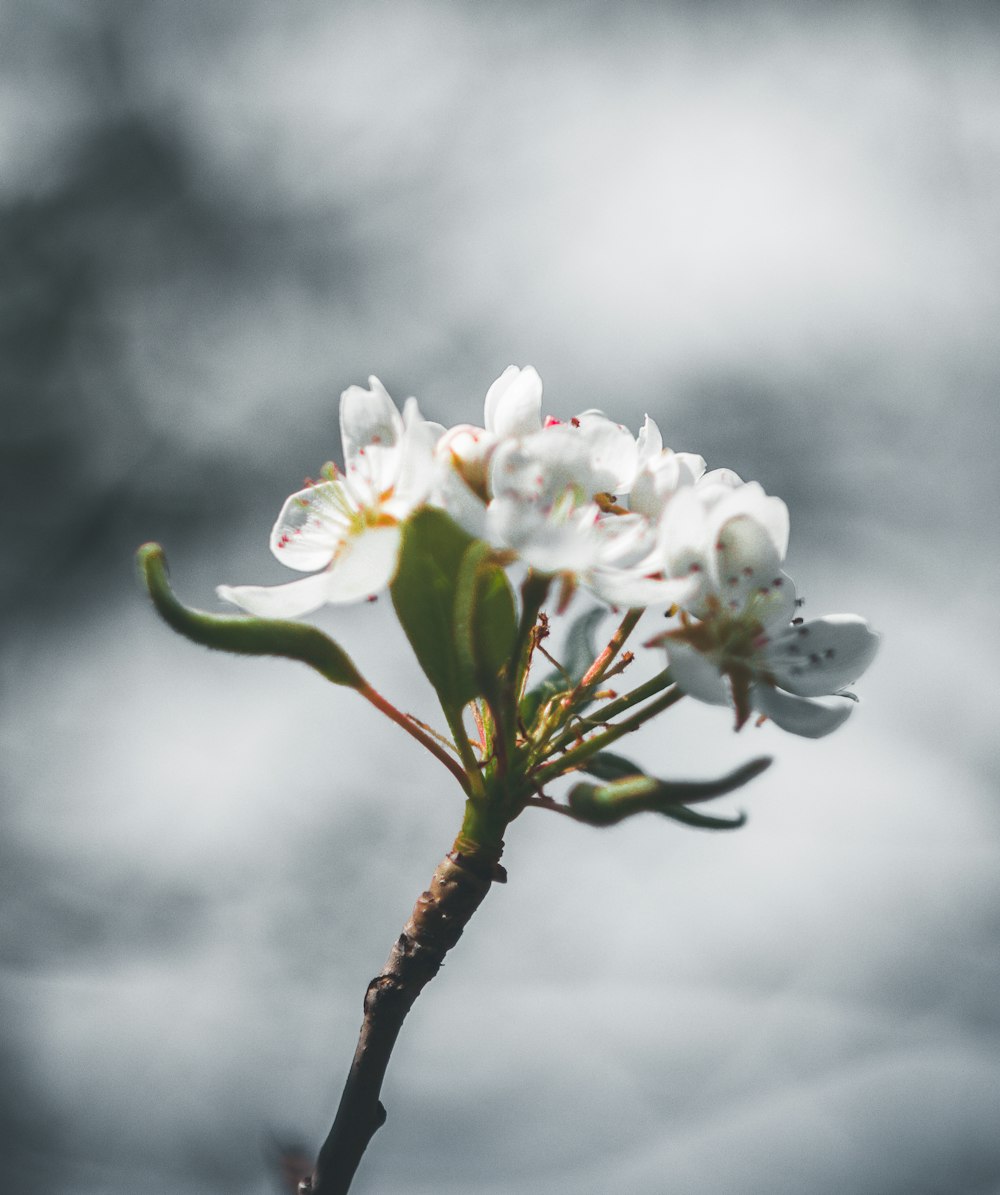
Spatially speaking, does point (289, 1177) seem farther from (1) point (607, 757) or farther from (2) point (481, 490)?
(2) point (481, 490)

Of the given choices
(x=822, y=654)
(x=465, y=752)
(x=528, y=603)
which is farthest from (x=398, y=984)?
(x=822, y=654)

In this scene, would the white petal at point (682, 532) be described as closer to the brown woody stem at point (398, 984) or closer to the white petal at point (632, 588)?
the white petal at point (632, 588)

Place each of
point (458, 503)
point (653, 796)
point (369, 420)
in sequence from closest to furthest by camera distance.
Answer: point (653, 796), point (458, 503), point (369, 420)

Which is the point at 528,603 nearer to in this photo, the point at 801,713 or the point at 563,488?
Result: the point at 563,488

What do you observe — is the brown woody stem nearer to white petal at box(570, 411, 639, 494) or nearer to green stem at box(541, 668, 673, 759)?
green stem at box(541, 668, 673, 759)

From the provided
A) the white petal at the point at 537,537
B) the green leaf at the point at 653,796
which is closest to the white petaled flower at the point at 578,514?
the white petal at the point at 537,537

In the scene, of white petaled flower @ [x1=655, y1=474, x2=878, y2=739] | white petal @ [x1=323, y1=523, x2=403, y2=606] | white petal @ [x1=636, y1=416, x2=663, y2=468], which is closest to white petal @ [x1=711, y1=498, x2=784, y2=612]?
white petaled flower @ [x1=655, y1=474, x2=878, y2=739]

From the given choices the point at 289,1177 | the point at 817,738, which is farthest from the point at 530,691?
the point at 289,1177
